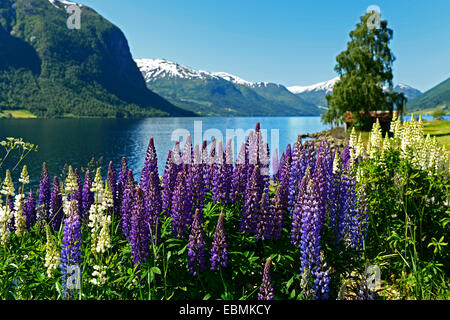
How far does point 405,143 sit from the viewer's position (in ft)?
28.4

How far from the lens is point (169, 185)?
609 centimetres

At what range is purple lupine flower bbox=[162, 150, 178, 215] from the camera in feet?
18.9

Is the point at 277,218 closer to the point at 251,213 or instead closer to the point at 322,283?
the point at 251,213

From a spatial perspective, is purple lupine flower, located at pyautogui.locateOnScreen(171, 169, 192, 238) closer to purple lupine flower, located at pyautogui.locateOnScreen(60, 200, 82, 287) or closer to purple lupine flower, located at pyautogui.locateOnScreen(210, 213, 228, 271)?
purple lupine flower, located at pyautogui.locateOnScreen(210, 213, 228, 271)

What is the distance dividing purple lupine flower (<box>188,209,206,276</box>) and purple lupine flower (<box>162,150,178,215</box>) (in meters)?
1.32

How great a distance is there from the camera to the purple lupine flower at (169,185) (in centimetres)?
575

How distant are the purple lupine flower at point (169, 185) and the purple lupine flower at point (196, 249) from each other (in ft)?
4.33

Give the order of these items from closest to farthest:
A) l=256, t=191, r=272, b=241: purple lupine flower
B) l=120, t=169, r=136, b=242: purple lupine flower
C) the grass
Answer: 1. l=256, t=191, r=272, b=241: purple lupine flower
2. l=120, t=169, r=136, b=242: purple lupine flower
3. the grass

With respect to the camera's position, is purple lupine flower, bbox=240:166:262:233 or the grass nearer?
purple lupine flower, bbox=240:166:262:233

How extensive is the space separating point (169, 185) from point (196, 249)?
1884 mm

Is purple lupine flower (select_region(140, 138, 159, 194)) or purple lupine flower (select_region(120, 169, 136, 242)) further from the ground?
purple lupine flower (select_region(140, 138, 159, 194))

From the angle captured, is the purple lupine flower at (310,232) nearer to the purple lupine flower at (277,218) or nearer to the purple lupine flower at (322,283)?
the purple lupine flower at (322,283)

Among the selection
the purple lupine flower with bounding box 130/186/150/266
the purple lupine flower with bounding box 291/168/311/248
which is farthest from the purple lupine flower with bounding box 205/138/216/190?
the purple lupine flower with bounding box 291/168/311/248
